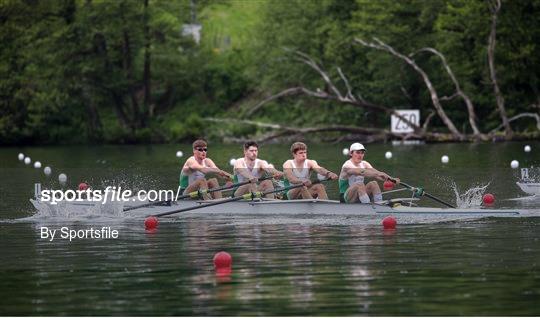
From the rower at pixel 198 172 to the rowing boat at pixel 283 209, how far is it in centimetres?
50

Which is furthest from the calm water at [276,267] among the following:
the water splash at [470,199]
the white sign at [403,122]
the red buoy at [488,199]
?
the white sign at [403,122]

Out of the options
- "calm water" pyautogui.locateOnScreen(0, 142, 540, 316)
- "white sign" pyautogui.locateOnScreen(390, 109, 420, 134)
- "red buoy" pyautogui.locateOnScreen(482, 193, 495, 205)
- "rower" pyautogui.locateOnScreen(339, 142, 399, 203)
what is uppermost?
"white sign" pyautogui.locateOnScreen(390, 109, 420, 134)

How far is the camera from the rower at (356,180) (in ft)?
75.4

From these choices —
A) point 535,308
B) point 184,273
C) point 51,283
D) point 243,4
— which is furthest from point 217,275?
point 243,4

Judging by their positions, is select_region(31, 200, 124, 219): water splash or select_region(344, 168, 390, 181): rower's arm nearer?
select_region(344, 168, 390, 181): rower's arm

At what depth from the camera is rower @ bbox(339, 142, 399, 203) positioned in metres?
23.0

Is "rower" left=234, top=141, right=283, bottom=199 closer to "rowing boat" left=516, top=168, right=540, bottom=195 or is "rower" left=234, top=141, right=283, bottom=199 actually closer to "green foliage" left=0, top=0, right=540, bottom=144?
"rowing boat" left=516, top=168, right=540, bottom=195

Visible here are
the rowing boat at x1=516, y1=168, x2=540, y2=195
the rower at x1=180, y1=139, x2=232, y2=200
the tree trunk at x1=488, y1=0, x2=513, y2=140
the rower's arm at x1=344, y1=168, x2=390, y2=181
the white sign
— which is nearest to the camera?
the rower's arm at x1=344, y1=168, x2=390, y2=181

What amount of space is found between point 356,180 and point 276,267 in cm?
722

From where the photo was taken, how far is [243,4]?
79125mm

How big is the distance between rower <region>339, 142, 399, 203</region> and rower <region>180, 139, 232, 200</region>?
2.44m

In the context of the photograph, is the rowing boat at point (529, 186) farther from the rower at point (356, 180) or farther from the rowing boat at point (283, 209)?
the rower at point (356, 180)

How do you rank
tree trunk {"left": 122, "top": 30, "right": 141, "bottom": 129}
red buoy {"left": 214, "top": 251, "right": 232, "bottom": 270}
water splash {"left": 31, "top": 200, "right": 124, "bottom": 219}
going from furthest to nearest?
tree trunk {"left": 122, "top": 30, "right": 141, "bottom": 129} → water splash {"left": 31, "top": 200, "right": 124, "bottom": 219} → red buoy {"left": 214, "top": 251, "right": 232, "bottom": 270}

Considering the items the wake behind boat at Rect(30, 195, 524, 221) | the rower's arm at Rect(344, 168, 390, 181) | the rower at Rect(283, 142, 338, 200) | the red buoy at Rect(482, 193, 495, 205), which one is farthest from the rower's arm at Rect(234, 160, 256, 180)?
the red buoy at Rect(482, 193, 495, 205)
